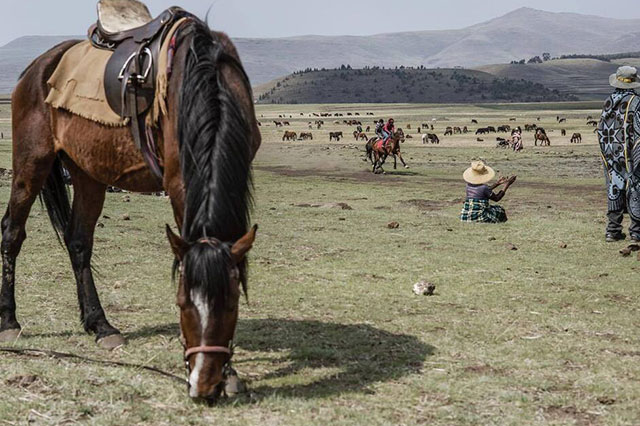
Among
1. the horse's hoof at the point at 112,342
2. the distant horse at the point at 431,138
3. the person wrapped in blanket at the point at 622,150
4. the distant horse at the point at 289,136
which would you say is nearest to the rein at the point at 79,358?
the horse's hoof at the point at 112,342

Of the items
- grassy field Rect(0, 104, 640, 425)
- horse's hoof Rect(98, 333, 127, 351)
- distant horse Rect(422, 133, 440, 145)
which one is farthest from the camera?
distant horse Rect(422, 133, 440, 145)

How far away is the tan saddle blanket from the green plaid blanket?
31.4 feet

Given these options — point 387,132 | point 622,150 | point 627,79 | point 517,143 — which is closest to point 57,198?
point 622,150

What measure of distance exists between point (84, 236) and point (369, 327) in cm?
270

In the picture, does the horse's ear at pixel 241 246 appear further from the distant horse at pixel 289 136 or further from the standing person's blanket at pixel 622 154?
the distant horse at pixel 289 136

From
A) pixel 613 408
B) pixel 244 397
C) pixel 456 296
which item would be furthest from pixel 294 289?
pixel 613 408

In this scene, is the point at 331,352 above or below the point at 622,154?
below

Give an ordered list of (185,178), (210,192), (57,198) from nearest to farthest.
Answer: (210,192)
(185,178)
(57,198)

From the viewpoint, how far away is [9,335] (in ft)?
20.6

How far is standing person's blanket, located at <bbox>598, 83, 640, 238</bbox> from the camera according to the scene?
11.9 meters

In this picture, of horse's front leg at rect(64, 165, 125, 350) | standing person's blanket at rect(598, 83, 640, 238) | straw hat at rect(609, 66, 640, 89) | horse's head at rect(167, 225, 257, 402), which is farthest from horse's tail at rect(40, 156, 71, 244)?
straw hat at rect(609, 66, 640, 89)

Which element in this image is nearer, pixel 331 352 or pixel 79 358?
pixel 79 358

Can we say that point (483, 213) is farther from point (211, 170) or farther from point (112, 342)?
point (211, 170)

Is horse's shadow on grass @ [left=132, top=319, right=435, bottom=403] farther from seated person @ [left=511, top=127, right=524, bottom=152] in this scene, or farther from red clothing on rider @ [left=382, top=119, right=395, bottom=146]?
seated person @ [left=511, top=127, right=524, bottom=152]
